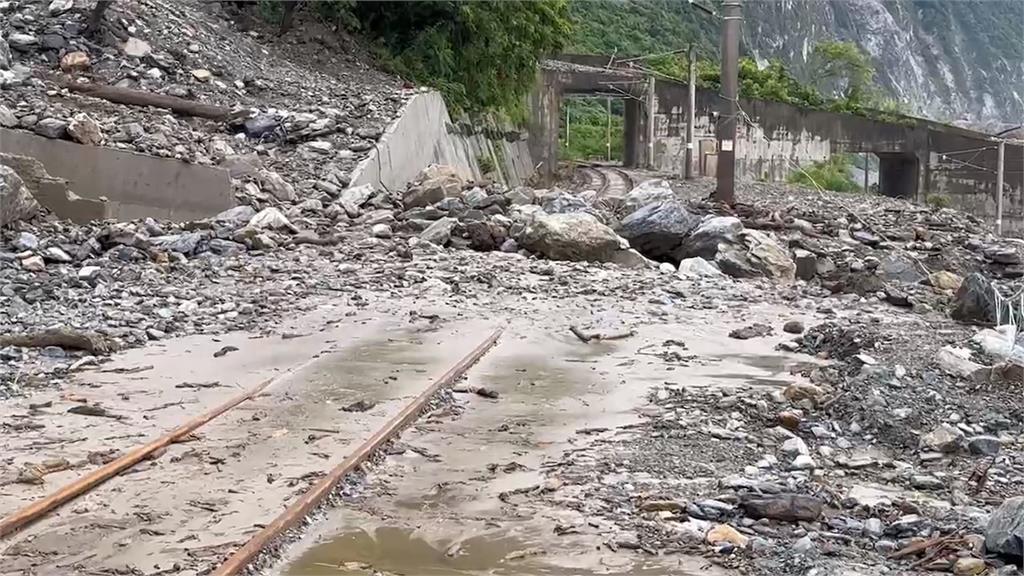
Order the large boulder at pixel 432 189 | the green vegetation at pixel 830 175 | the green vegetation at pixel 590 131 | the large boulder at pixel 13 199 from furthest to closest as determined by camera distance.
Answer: the green vegetation at pixel 590 131 → the green vegetation at pixel 830 175 → the large boulder at pixel 432 189 → the large boulder at pixel 13 199

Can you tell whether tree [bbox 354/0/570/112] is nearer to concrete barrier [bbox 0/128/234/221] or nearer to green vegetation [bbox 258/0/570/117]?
green vegetation [bbox 258/0/570/117]

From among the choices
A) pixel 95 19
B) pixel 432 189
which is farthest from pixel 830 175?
pixel 95 19

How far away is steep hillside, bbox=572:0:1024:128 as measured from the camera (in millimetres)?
58031

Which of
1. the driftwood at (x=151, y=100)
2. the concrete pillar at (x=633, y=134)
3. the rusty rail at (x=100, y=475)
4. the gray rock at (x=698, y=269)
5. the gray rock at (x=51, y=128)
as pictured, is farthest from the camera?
the concrete pillar at (x=633, y=134)

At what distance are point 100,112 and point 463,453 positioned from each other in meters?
11.4

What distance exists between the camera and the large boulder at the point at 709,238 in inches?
506

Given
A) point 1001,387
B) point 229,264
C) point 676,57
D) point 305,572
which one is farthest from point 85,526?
point 676,57

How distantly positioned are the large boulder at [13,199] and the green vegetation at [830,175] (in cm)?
2301

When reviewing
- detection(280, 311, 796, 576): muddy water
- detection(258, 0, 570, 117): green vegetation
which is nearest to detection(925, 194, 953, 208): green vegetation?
detection(258, 0, 570, 117): green vegetation

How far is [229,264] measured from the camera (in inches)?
439

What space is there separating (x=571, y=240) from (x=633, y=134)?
24078 mm

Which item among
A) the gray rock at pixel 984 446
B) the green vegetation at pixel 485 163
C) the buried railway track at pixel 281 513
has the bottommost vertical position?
the gray rock at pixel 984 446

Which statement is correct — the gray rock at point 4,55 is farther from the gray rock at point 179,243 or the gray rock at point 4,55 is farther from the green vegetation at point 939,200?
the green vegetation at point 939,200

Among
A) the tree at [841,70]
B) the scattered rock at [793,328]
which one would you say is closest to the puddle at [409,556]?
the scattered rock at [793,328]
